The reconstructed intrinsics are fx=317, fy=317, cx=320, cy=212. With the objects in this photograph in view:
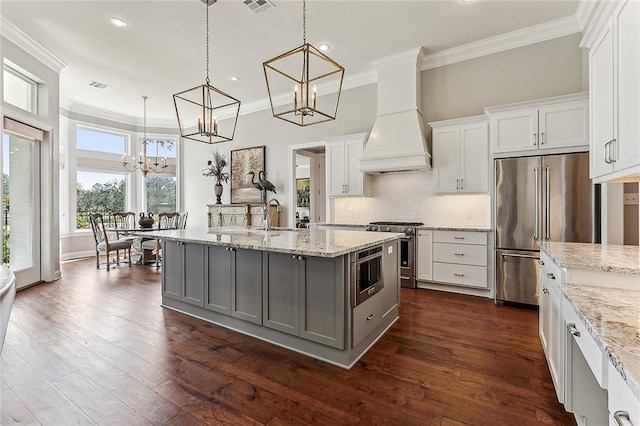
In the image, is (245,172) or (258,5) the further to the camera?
(245,172)

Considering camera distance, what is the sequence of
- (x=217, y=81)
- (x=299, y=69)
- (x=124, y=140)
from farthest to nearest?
(x=124, y=140)
(x=217, y=81)
(x=299, y=69)

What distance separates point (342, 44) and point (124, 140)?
617 cm

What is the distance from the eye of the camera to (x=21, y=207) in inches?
183

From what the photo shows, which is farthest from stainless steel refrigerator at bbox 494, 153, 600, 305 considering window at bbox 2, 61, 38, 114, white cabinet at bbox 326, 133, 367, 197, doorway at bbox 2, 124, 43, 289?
window at bbox 2, 61, 38, 114

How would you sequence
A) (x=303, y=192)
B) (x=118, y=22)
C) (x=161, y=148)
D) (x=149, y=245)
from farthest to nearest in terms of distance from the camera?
(x=303, y=192) → (x=161, y=148) → (x=149, y=245) → (x=118, y=22)


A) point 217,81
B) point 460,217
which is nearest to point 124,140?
point 217,81

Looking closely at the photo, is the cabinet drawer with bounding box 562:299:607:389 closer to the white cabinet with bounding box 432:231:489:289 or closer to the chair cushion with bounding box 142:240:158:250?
the white cabinet with bounding box 432:231:489:289

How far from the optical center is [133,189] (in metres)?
7.80

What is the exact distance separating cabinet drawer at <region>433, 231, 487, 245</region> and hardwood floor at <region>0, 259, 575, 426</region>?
988 millimetres

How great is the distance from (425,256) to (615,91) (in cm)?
287

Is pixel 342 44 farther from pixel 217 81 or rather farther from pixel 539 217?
pixel 539 217

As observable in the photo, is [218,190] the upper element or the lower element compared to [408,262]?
upper

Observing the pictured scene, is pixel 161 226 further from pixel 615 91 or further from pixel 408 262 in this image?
pixel 615 91

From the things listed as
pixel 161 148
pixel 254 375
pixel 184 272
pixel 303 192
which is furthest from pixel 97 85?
pixel 254 375
